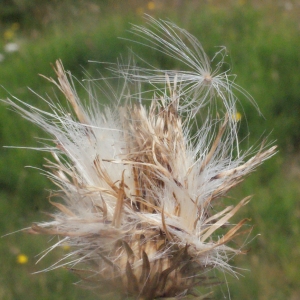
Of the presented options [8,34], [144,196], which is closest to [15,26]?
[8,34]

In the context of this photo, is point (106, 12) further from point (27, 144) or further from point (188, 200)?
point (188, 200)

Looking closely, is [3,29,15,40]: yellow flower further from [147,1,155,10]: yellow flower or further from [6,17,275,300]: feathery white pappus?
[6,17,275,300]: feathery white pappus

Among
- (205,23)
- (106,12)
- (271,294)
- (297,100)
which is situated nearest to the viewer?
(271,294)

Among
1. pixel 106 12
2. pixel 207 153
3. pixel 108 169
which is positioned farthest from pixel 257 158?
pixel 106 12

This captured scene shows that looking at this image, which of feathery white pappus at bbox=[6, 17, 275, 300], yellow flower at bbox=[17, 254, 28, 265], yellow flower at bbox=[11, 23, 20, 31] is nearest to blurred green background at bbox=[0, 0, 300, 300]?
yellow flower at bbox=[17, 254, 28, 265]

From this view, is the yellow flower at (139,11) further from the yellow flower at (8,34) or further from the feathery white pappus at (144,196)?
the feathery white pappus at (144,196)

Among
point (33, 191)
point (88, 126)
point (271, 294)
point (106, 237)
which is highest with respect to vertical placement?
point (88, 126)
